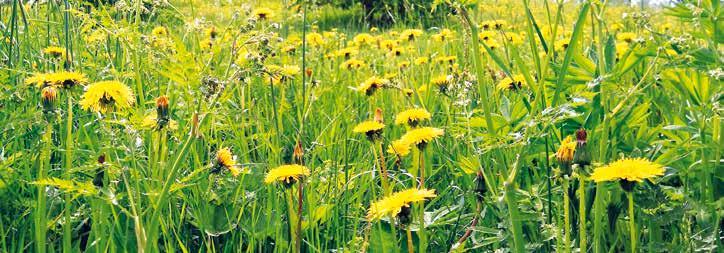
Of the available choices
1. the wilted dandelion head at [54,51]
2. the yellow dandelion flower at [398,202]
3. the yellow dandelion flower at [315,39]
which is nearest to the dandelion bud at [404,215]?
the yellow dandelion flower at [398,202]

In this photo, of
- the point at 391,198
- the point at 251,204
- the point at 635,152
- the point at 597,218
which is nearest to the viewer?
the point at 597,218

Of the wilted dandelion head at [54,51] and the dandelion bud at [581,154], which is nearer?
the dandelion bud at [581,154]

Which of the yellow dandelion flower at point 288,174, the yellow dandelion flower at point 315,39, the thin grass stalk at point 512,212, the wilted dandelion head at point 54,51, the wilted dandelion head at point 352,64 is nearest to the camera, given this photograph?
the thin grass stalk at point 512,212

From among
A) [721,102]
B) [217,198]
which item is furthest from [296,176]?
[721,102]

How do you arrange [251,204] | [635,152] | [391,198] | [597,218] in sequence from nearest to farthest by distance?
[597,218]
[391,198]
[635,152]
[251,204]

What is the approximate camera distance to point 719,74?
92 cm

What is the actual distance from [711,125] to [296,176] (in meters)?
0.76

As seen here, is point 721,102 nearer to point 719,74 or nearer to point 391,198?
point 719,74

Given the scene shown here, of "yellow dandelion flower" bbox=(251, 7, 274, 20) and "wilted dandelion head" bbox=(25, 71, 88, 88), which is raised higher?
"yellow dandelion flower" bbox=(251, 7, 274, 20)

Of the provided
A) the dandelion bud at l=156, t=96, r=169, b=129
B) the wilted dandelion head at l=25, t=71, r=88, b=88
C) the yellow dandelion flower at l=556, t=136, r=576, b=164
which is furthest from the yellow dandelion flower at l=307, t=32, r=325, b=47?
the yellow dandelion flower at l=556, t=136, r=576, b=164

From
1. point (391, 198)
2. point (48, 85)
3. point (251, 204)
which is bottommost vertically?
point (251, 204)

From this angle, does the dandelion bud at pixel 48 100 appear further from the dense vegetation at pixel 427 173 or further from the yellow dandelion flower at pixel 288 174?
the yellow dandelion flower at pixel 288 174

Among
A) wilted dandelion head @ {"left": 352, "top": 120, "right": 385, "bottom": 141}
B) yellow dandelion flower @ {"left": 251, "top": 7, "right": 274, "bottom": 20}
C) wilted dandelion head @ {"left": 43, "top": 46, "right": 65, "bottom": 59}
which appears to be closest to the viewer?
wilted dandelion head @ {"left": 352, "top": 120, "right": 385, "bottom": 141}

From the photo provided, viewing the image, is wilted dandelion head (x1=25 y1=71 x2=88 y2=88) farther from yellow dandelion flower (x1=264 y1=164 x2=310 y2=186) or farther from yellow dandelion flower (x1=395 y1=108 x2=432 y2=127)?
Answer: yellow dandelion flower (x1=395 y1=108 x2=432 y2=127)
